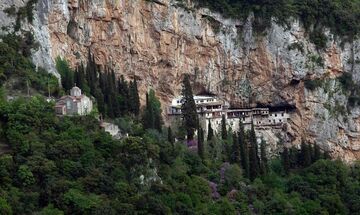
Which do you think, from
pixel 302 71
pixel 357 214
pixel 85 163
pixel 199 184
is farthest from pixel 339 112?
pixel 85 163

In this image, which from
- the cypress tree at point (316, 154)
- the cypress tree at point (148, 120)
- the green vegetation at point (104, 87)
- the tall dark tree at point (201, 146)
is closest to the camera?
the tall dark tree at point (201, 146)

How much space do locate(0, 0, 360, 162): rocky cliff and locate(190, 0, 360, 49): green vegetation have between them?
0.48 m

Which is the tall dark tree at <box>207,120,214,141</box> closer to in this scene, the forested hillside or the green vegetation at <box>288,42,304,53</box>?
the forested hillside

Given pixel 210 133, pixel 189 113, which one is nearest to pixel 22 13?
pixel 189 113

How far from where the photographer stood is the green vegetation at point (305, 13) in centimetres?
7081

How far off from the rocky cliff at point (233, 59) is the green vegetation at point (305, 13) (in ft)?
1.56

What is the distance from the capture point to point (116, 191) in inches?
2037

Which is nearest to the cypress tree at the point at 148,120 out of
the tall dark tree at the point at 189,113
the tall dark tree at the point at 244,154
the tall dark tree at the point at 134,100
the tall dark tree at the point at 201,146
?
the tall dark tree at the point at 134,100

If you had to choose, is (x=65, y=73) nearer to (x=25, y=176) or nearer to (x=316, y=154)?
(x=25, y=176)

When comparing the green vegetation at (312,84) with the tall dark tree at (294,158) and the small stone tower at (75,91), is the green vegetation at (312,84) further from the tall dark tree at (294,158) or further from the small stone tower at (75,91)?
the small stone tower at (75,91)

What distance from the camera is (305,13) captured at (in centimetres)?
7150

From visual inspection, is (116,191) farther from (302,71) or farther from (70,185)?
(302,71)

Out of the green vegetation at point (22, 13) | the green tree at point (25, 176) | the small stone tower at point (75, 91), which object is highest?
the green vegetation at point (22, 13)

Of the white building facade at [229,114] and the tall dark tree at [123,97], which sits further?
the white building facade at [229,114]
